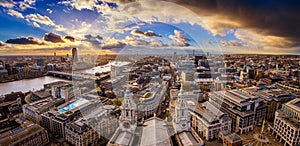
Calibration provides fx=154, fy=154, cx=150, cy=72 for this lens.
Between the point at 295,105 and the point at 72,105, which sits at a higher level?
the point at 295,105

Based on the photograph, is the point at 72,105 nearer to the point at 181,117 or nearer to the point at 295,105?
the point at 181,117

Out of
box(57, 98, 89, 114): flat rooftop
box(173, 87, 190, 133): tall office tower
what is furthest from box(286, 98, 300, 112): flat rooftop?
box(57, 98, 89, 114): flat rooftop

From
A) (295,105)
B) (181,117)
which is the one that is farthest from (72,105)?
(295,105)

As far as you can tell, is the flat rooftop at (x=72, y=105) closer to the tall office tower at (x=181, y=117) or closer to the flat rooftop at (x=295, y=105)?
the tall office tower at (x=181, y=117)

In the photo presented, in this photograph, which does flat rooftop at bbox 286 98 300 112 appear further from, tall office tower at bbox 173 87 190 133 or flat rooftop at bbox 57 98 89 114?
flat rooftop at bbox 57 98 89 114

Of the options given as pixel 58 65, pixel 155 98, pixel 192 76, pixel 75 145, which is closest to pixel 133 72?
pixel 192 76

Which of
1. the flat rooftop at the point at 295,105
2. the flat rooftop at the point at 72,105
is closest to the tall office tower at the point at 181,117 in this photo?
the flat rooftop at the point at 72,105

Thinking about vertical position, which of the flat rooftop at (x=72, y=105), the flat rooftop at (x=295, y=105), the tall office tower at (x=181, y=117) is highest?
the tall office tower at (x=181, y=117)

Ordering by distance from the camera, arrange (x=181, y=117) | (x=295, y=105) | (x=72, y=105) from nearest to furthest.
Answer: (x=181, y=117) < (x=295, y=105) < (x=72, y=105)

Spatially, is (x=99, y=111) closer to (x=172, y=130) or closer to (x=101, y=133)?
(x=101, y=133)

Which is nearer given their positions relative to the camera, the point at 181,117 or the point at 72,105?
the point at 181,117

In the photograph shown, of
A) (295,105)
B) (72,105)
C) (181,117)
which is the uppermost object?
(181,117)
